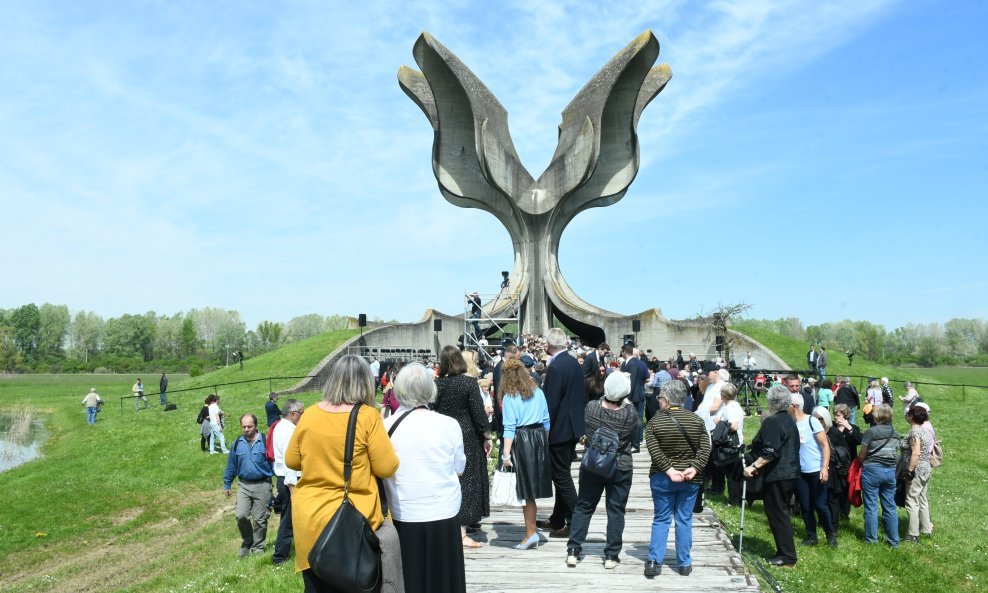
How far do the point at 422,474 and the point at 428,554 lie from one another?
0.40 meters

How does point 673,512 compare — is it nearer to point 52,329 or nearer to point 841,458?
point 841,458

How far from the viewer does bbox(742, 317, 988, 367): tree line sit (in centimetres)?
6525

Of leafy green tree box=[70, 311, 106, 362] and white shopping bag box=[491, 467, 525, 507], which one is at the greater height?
leafy green tree box=[70, 311, 106, 362]

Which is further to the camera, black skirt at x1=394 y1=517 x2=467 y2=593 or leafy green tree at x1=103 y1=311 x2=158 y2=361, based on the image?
leafy green tree at x1=103 y1=311 x2=158 y2=361

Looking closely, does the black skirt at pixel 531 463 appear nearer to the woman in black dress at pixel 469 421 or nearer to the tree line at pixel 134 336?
the woman in black dress at pixel 469 421

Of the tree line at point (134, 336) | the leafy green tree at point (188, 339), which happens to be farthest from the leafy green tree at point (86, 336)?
the leafy green tree at point (188, 339)

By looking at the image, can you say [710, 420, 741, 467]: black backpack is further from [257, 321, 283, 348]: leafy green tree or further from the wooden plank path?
[257, 321, 283, 348]: leafy green tree

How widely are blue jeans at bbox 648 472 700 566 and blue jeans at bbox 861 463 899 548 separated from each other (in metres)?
2.79

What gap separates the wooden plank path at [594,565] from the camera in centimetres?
478

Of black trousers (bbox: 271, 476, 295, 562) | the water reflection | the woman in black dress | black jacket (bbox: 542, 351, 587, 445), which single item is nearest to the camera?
the woman in black dress

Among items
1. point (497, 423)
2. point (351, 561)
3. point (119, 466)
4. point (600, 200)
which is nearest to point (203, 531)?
point (119, 466)

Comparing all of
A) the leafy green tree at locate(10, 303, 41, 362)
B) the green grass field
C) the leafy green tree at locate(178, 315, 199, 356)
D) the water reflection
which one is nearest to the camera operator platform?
the green grass field

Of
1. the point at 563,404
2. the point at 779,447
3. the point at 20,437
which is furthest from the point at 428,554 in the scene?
the point at 20,437

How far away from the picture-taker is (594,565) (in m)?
5.20
